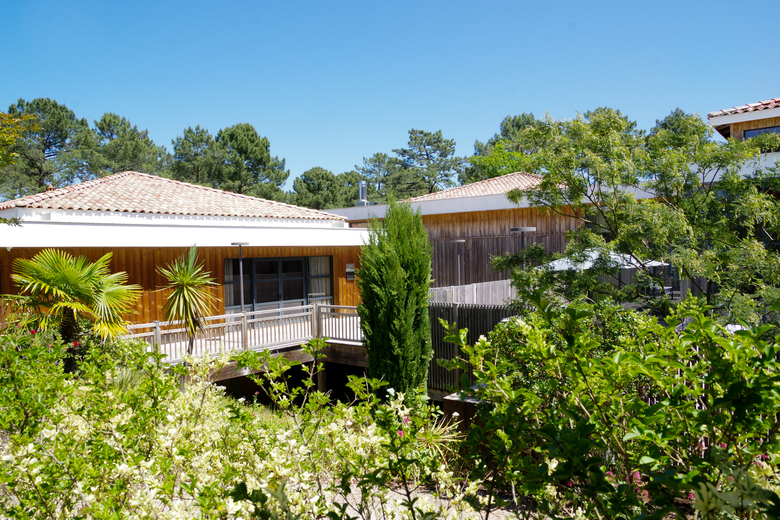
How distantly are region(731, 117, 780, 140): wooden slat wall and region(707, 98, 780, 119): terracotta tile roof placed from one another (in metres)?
0.39

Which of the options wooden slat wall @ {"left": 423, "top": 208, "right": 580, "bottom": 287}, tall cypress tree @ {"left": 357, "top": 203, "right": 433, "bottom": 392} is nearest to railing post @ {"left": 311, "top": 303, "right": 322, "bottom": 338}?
tall cypress tree @ {"left": 357, "top": 203, "right": 433, "bottom": 392}

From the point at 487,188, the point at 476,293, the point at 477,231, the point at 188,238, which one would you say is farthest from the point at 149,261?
the point at 487,188

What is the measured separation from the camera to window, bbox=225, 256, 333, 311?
14617 mm

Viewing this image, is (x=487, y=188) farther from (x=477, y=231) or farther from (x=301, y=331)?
(x=301, y=331)

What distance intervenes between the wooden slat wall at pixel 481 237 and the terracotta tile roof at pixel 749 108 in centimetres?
504

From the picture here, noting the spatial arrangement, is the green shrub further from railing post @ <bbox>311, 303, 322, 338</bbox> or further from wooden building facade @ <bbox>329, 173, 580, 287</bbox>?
wooden building facade @ <bbox>329, 173, 580, 287</bbox>

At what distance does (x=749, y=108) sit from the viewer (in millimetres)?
13328

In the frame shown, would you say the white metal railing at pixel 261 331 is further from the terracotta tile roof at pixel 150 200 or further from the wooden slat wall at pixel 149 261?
the terracotta tile roof at pixel 150 200

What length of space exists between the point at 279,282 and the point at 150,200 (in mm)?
4356

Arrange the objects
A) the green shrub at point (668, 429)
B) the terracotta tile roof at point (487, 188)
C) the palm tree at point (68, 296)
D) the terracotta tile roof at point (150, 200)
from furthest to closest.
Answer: the terracotta tile roof at point (487, 188)
the terracotta tile roof at point (150, 200)
the palm tree at point (68, 296)
the green shrub at point (668, 429)

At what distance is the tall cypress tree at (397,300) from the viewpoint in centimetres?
1058

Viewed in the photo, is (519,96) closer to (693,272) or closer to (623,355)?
(693,272)

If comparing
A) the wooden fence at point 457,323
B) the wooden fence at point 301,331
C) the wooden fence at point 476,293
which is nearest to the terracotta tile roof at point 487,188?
the wooden fence at point 476,293

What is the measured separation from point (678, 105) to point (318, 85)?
1374 inches
